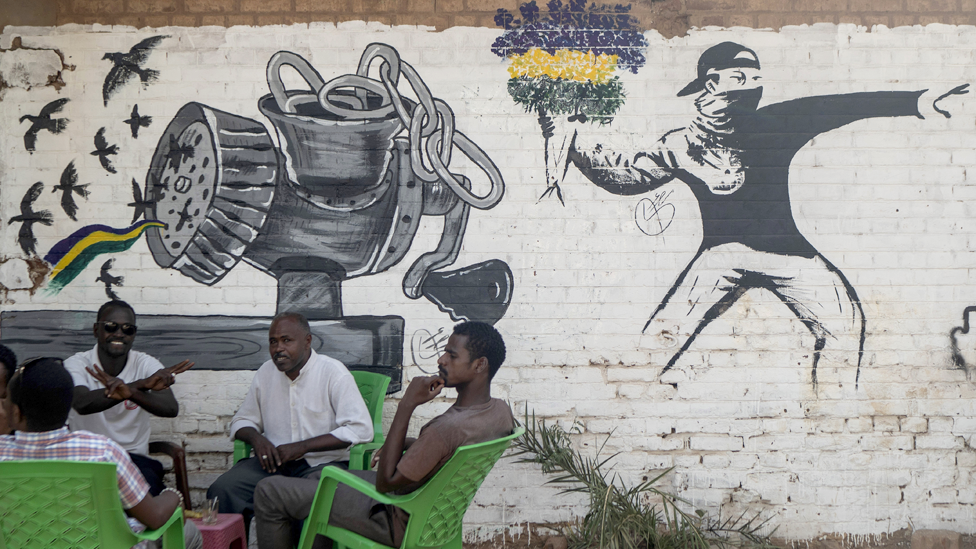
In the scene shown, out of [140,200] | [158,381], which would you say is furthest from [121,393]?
[140,200]

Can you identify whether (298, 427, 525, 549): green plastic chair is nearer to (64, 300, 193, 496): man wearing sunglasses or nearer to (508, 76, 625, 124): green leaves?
(64, 300, 193, 496): man wearing sunglasses

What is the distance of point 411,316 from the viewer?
4211 millimetres

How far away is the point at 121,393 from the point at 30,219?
1.61 metres

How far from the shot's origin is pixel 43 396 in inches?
92.5

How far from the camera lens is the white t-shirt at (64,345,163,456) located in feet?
11.6

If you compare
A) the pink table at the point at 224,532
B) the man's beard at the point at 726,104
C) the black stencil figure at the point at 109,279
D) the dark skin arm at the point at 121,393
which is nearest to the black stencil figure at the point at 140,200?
the black stencil figure at the point at 109,279

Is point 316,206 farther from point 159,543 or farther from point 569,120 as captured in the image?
point 159,543

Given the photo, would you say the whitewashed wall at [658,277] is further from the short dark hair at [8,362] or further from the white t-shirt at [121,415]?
the short dark hair at [8,362]

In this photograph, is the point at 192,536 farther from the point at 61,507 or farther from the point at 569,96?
the point at 569,96

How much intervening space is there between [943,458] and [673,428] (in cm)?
162

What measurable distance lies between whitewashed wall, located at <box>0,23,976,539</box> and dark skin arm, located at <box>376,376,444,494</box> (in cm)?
133

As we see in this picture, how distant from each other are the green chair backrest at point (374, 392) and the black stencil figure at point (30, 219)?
207cm

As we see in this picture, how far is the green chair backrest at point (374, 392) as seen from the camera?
12.6ft

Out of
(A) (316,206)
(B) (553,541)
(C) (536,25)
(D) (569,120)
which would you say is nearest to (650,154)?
(D) (569,120)
